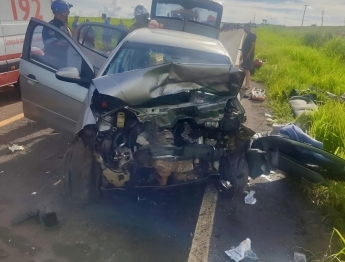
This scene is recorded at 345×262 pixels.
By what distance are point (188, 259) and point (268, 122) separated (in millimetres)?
5020

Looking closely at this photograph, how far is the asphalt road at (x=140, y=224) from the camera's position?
3.11 metres

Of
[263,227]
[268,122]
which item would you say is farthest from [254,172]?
[268,122]

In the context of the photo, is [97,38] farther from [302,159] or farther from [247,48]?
[247,48]

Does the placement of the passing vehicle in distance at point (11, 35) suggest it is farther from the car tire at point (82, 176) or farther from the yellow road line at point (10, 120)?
the car tire at point (82, 176)

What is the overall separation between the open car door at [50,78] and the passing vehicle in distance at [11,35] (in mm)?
2119

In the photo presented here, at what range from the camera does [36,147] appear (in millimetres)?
5117

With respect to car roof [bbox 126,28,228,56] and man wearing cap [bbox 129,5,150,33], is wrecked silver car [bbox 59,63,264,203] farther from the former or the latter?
man wearing cap [bbox 129,5,150,33]

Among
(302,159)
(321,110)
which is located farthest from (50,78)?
Result: (321,110)

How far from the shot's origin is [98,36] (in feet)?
19.3

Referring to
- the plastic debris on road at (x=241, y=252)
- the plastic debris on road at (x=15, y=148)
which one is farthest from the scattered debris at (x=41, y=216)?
the plastic debris on road at (x=15, y=148)

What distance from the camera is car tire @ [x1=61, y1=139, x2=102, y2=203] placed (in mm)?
3537

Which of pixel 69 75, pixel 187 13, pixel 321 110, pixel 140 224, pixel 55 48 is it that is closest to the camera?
pixel 140 224

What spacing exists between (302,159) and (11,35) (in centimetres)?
562

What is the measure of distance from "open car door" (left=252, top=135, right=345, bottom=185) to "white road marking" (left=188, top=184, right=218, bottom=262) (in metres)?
0.77
